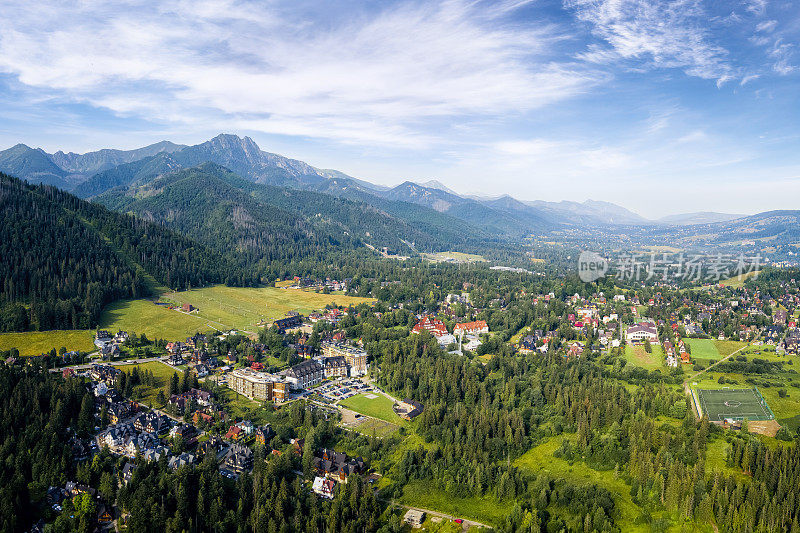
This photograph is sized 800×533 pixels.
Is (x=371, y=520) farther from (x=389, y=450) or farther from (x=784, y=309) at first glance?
(x=784, y=309)

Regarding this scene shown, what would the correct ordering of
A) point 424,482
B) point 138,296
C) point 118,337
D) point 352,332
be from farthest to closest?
1. point 138,296
2. point 352,332
3. point 118,337
4. point 424,482

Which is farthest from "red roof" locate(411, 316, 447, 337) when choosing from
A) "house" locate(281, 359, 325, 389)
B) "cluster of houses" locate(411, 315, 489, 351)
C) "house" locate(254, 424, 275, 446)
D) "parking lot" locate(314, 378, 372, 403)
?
"house" locate(254, 424, 275, 446)

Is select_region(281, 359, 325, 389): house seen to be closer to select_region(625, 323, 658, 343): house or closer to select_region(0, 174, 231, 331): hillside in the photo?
select_region(0, 174, 231, 331): hillside

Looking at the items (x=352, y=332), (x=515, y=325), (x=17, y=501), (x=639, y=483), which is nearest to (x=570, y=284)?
(x=515, y=325)

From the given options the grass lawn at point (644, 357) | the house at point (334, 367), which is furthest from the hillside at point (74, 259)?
the grass lawn at point (644, 357)

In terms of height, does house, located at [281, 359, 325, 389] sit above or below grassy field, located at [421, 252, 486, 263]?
below

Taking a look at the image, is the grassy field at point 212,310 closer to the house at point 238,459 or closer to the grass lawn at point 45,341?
the grass lawn at point 45,341
